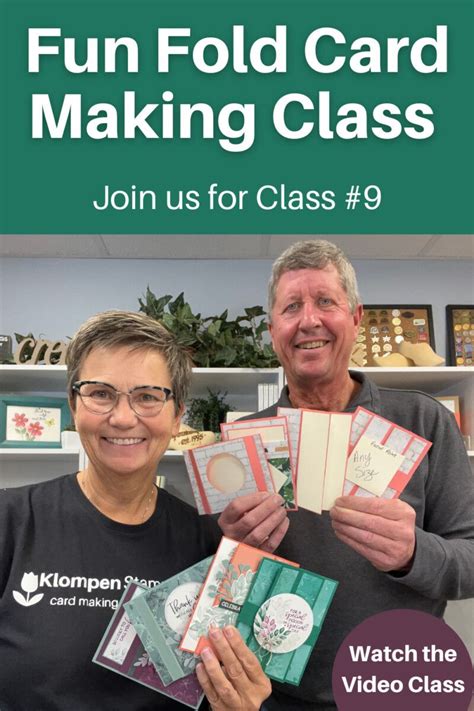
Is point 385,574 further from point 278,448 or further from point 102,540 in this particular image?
point 102,540

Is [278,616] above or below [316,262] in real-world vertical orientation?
below

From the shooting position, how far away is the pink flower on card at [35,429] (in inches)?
146

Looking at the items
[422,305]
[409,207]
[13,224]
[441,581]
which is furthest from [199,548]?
[422,305]

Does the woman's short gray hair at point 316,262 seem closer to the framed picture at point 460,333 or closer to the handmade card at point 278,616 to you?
the handmade card at point 278,616

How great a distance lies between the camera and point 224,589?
130 centimetres

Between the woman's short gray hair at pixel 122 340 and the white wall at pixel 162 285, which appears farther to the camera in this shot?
the white wall at pixel 162 285

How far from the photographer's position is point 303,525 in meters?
1.66

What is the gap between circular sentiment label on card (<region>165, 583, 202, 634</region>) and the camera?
1.29 m

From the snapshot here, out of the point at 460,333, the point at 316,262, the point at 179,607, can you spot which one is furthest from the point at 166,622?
the point at 460,333

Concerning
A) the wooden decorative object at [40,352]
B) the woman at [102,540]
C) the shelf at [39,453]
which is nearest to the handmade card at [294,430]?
the woman at [102,540]

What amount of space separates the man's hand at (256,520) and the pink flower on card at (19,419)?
2.51m

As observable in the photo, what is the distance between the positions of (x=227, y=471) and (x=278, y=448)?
0.37 ft

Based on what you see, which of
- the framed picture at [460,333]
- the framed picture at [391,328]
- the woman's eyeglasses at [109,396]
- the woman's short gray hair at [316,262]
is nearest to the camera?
the woman's eyeglasses at [109,396]

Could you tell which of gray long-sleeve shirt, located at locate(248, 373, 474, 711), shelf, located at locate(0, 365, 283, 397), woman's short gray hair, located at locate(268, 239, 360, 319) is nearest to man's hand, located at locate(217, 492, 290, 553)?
gray long-sleeve shirt, located at locate(248, 373, 474, 711)
